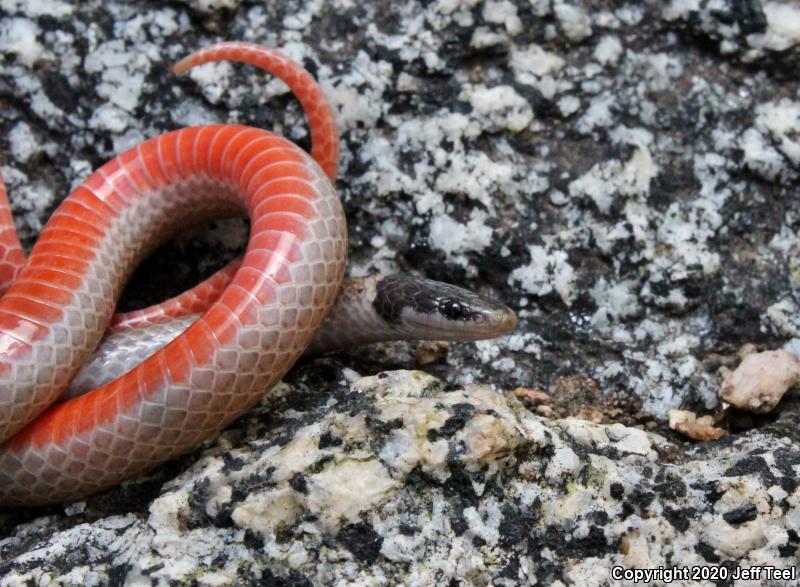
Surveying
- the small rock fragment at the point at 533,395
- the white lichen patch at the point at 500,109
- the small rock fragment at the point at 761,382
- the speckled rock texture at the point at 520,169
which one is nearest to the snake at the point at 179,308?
the speckled rock texture at the point at 520,169

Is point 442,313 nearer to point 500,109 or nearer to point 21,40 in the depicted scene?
point 500,109

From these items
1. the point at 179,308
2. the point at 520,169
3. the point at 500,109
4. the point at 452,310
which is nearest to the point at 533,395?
the point at 452,310

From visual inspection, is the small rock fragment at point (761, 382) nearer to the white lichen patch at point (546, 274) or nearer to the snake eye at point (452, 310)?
the white lichen patch at point (546, 274)

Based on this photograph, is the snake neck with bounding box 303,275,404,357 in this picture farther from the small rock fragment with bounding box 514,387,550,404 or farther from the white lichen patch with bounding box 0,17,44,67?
the white lichen patch with bounding box 0,17,44,67

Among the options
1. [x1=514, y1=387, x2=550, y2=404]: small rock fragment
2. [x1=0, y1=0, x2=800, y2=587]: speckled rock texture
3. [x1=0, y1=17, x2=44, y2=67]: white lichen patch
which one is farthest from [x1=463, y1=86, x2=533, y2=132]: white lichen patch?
[x1=0, y1=17, x2=44, y2=67]: white lichen patch

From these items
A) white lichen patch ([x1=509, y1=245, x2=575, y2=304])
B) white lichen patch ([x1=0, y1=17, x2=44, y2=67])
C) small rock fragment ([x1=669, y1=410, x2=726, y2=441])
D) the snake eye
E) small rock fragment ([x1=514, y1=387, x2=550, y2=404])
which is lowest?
small rock fragment ([x1=669, y1=410, x2=726, y2=441])

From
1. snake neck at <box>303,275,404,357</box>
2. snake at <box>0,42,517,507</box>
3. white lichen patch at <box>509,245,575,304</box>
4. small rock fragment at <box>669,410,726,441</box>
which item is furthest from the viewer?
white lichen patch at <box>509,245,575,304</box>

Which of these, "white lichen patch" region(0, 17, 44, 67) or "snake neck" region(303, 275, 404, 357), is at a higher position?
"white lichen patch" region(0, 17, 44, 67)

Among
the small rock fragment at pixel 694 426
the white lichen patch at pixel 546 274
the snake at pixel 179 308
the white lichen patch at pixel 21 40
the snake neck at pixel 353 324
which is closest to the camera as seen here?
the snake at pixel 179 308

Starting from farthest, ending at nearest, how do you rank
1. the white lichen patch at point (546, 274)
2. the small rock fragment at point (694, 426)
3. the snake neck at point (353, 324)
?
the white lichen patch at point (546, 274) → the snake neck at point (353, 324) → the small rock fragment at point (694, 426)
